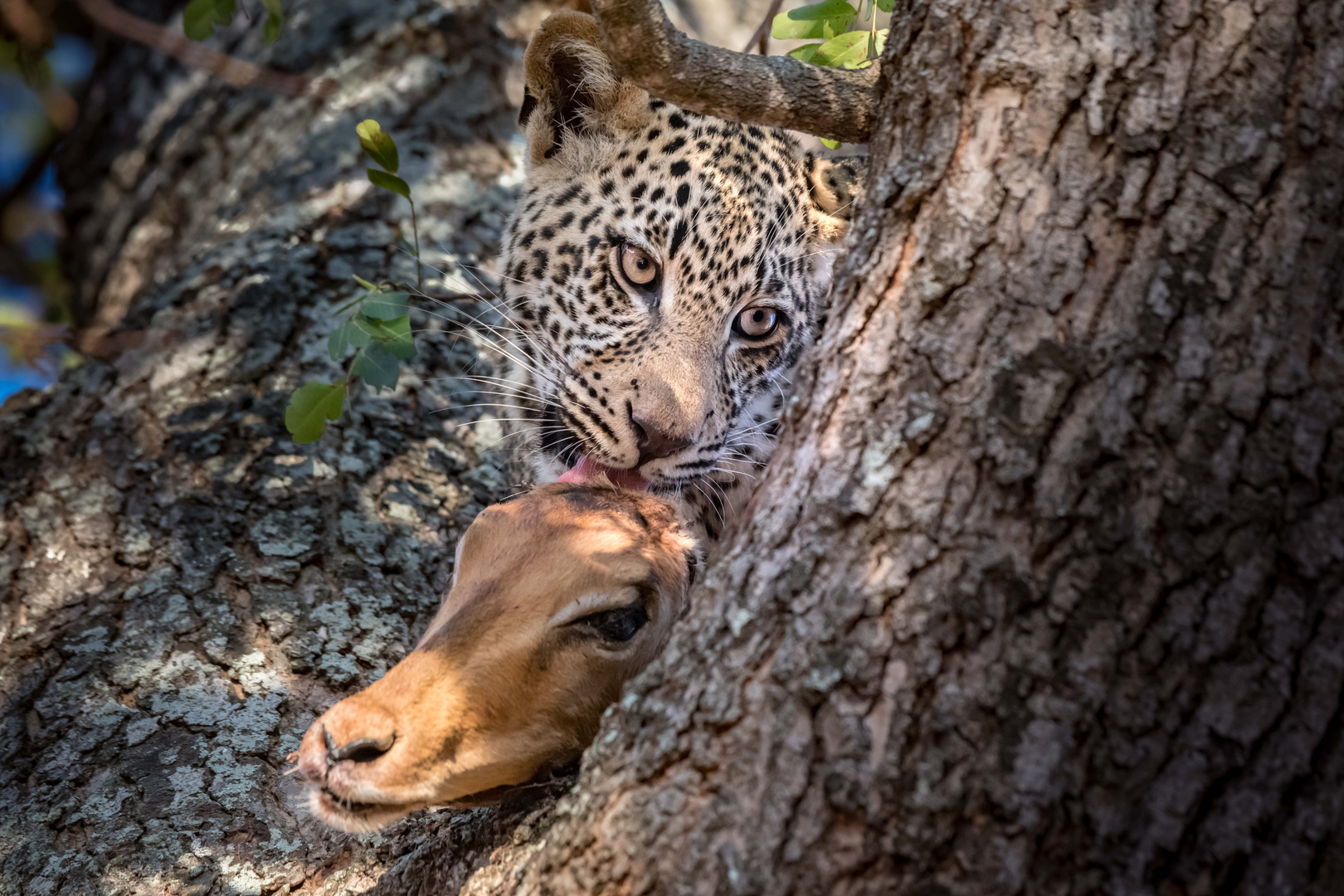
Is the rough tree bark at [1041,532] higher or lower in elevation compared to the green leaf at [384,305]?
higher

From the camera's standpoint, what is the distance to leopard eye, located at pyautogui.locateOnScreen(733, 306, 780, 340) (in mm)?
4328

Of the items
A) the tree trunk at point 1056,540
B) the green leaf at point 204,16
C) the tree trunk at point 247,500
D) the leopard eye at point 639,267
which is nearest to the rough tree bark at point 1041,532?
the tree trunk at point 1056,540

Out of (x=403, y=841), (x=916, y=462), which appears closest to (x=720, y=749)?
(x=916, y=462)

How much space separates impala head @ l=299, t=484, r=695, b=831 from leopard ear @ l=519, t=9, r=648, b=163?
223 cm

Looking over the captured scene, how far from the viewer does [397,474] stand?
4.66m

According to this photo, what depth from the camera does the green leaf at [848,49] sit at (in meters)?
3.71

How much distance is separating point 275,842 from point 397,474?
187 cm

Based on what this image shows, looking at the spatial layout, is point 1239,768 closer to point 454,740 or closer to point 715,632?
point 715,632

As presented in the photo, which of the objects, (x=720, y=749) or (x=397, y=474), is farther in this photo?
(x=397, y=474)

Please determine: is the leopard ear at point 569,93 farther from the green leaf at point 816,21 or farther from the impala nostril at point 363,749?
the impala nostril at point 363,749

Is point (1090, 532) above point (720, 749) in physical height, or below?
above

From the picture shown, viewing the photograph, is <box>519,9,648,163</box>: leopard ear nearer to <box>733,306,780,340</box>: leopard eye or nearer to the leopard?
the leopard

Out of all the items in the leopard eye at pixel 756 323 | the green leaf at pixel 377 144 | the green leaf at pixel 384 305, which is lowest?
the green leaf at pixel 384 305

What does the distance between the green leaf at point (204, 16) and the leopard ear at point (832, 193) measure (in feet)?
8.90
